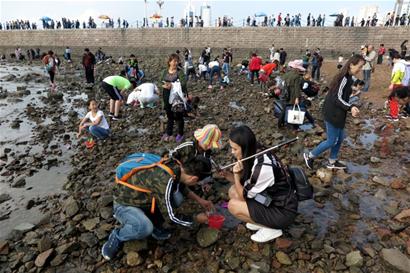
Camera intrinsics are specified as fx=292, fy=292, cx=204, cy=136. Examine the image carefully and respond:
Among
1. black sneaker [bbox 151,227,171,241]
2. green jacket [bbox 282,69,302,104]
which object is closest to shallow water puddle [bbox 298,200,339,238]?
black sneaker [bbox 151,227,171,241]

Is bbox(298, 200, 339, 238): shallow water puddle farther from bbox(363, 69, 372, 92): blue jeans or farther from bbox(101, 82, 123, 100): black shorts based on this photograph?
bbox(363, 69, 372, 92): blue jeans

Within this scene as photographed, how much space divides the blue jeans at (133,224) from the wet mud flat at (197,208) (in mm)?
251

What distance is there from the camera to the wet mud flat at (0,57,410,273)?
3418 millimetres

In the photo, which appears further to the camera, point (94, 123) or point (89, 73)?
point (89, 73)

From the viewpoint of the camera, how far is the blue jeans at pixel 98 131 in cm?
692

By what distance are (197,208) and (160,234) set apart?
92cm

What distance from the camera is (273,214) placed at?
131 inches

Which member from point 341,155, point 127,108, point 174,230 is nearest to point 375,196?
point 341,155

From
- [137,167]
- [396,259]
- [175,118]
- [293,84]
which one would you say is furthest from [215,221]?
[293,84]

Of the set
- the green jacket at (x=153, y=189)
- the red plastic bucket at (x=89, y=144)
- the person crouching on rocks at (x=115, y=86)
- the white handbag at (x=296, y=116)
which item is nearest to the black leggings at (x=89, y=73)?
the person crouching on rocks at (x=115, y=86)

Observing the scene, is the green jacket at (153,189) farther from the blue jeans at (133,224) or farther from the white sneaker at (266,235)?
the white sneaker at (266,235)

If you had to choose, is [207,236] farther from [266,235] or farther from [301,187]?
[301,187]

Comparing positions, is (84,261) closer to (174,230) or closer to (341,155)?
(174,230)

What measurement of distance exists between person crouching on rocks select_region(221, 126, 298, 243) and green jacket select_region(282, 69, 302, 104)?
458 centimetres
